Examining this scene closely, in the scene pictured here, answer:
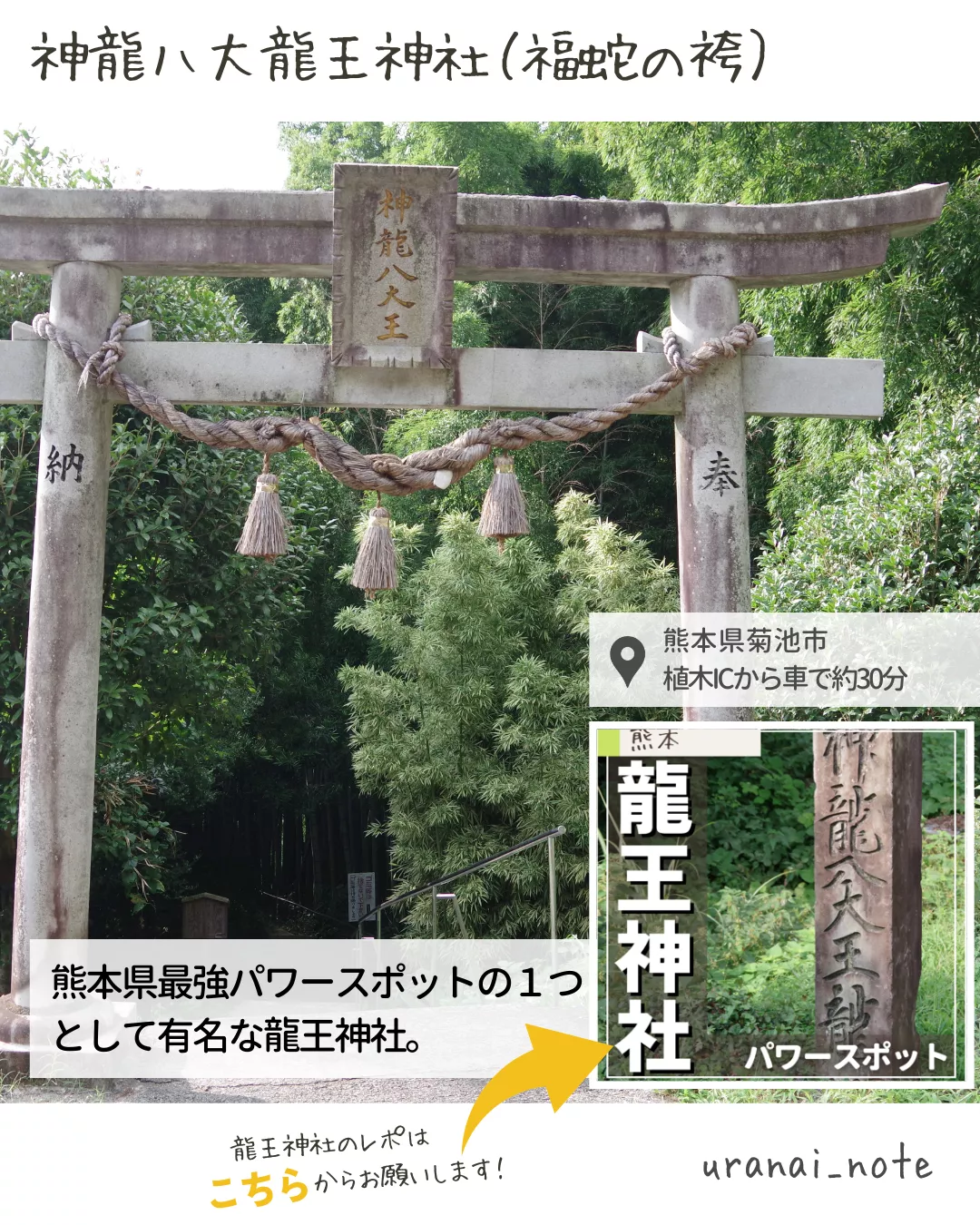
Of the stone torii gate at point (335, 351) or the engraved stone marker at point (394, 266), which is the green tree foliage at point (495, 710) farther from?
the engraved stone marker at point (394, 266)

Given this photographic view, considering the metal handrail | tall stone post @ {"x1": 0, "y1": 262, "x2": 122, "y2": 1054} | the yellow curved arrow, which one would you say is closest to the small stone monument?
the metal handrail

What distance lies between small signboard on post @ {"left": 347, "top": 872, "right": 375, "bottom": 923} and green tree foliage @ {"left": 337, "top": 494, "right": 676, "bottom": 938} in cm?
22

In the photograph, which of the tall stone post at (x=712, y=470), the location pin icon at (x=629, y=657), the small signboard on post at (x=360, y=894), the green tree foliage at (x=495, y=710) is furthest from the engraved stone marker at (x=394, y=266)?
the small signboard on post at (x=360, y=894)

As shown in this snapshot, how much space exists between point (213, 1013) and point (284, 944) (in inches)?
173

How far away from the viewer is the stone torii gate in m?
4.34

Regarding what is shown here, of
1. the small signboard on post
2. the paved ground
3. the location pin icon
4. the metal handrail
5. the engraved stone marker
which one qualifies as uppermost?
the engraved stone marker

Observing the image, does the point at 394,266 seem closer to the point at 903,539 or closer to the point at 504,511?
the point at 504,511

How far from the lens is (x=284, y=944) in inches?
344

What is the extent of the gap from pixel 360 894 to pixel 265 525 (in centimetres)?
454

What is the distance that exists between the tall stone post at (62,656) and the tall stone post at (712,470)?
2.06 metres

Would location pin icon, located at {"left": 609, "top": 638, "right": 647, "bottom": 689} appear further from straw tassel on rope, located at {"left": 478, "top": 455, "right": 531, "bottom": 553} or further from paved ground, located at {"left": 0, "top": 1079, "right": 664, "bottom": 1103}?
paved ground, located at {"left": 0, "top": 1079, "right": 664, "bottom": 1103}

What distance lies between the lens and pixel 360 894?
8375mm

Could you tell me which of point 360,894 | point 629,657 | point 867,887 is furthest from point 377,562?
point 360,894
